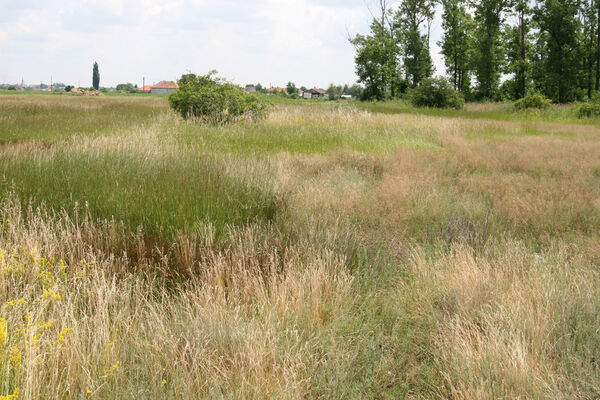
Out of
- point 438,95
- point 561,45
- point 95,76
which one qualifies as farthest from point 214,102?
point 95,76

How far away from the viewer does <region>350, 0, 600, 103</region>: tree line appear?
37.5 metres

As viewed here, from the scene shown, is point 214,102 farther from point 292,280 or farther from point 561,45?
point 561,45

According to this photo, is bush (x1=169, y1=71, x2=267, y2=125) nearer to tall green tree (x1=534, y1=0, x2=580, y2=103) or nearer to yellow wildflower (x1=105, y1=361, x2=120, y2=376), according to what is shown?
yellow wildflower (x1=105, y1=361, x2=120, y2=376)

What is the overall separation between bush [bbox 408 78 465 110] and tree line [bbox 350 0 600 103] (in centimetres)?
946

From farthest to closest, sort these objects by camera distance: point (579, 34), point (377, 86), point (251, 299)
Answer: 1. point (377, 86)
2. point (579, 34)
3. point (251, 299)

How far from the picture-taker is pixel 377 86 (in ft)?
165

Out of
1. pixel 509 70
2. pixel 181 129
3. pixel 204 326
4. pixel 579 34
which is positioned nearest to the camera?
pixel 204 326

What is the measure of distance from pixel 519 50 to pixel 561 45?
7.62 metres

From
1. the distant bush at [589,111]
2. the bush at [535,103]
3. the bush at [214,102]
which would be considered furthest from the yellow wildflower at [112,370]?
the bush at [535,103]

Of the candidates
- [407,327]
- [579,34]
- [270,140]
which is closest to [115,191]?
[407,327]

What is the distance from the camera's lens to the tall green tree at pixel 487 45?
1537 inches

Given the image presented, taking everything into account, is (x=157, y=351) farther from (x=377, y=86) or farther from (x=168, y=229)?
(x=377, y=86)

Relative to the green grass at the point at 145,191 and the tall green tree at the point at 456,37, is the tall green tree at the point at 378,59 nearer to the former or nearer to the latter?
the tall green tree at the point at 456,37

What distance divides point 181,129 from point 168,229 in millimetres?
8942
